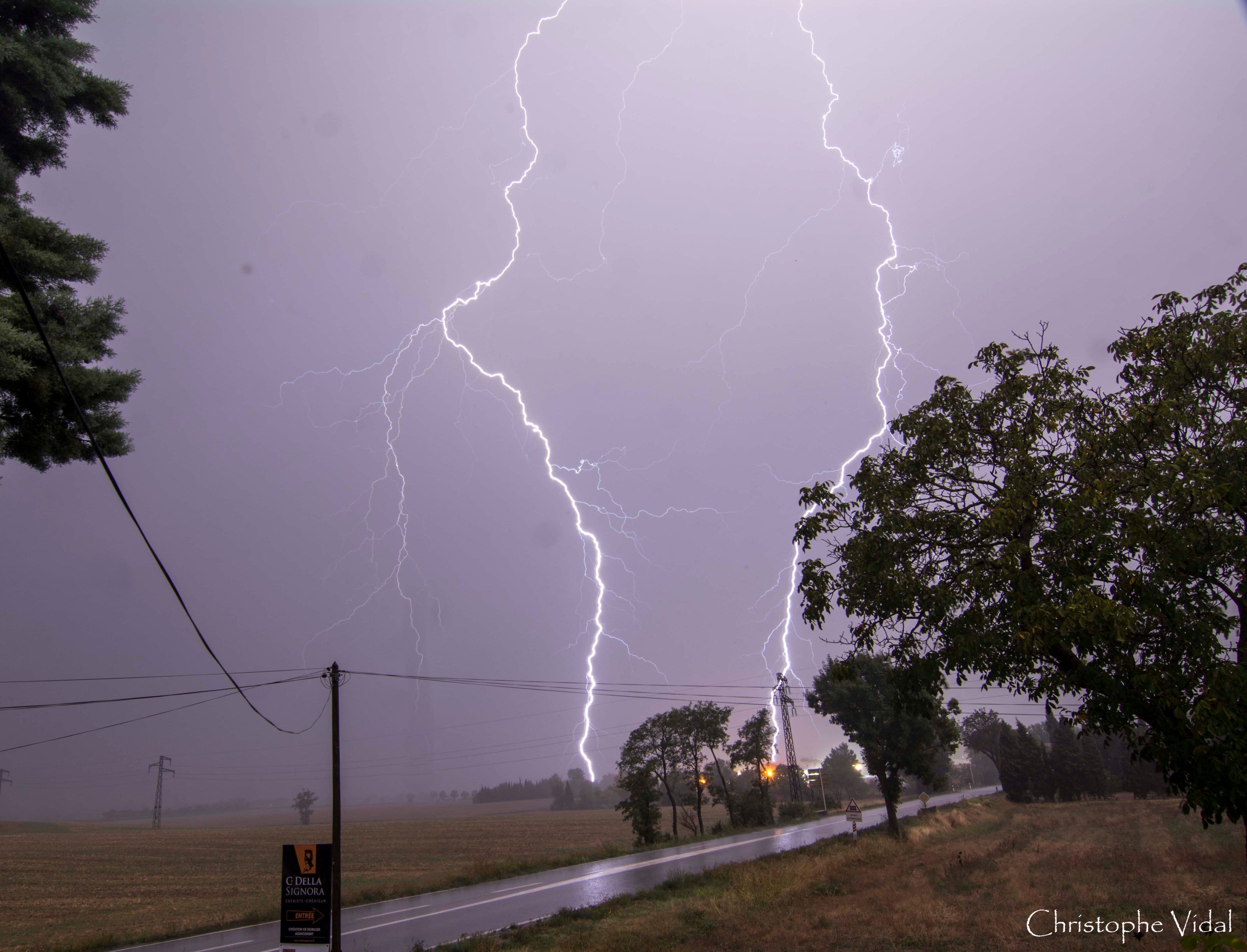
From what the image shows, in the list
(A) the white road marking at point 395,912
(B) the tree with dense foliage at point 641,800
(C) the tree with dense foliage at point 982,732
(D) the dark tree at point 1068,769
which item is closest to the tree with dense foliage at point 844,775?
(C) the tree with dense foliage at point 982,732

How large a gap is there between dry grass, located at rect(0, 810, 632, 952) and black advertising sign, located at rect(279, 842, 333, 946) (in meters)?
11.1

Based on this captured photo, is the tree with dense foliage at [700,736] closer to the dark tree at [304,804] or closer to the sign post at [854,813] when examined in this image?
the sign post at [854,813]

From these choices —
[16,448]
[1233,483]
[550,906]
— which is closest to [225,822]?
[550,906]

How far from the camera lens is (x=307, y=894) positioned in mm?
11461

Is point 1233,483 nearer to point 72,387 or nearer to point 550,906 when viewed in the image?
point 72,387

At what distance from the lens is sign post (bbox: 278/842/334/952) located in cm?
1117

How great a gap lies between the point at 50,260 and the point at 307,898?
10566mm

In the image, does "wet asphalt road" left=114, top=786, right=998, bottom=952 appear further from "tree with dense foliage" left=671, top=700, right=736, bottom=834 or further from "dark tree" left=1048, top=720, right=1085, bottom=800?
"dark tree" left=1048, top=720, right=1085, bottom=800

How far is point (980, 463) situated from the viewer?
8.82m

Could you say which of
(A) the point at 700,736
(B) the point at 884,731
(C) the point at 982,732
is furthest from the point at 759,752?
(C) the point at 982,732

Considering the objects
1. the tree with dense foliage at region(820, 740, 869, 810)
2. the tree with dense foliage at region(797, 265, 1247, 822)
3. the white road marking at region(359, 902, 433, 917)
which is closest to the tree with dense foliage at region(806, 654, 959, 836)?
the white road marking at region(359, 902, 433, 917)

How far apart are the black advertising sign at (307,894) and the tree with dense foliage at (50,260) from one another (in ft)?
24.4

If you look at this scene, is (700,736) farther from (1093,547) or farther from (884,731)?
(1093,547)

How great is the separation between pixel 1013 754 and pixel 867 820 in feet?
93.9
